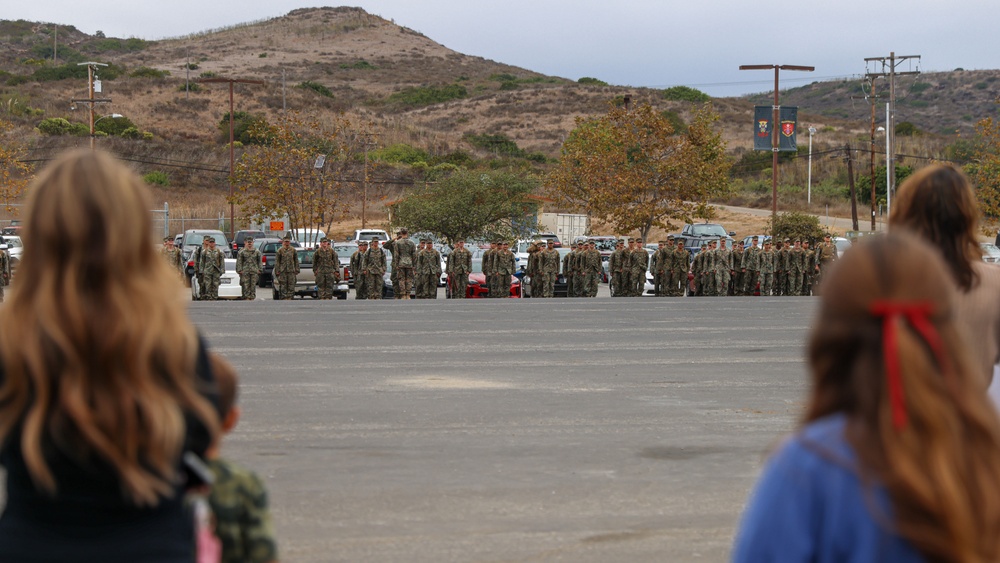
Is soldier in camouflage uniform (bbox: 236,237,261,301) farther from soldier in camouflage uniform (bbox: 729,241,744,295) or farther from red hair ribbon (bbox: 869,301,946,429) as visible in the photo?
red hair ribbon (bbox: 869,301,946,429)

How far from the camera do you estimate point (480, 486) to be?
26.9 ft

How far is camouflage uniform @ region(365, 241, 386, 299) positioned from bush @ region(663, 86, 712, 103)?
4214 inches

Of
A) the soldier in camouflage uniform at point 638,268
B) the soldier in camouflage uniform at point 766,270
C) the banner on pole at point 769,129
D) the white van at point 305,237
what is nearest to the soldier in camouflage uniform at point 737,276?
the soldier in camouflage uniform at point 766,270

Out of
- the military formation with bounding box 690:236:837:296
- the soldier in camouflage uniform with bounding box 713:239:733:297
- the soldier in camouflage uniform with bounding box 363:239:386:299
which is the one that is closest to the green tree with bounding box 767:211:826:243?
the military formation with bounding box 690:236:837:296

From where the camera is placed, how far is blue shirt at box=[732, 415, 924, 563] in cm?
227

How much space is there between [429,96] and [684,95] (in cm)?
2984

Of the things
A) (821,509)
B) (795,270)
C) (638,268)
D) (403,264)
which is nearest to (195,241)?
(403,264)

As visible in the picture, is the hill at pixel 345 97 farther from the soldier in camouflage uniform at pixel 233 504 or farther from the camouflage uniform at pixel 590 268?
the soldier in camouflage uniform at pixel 233 504

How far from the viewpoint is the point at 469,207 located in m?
53.6

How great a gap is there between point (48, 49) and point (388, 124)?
79641mm

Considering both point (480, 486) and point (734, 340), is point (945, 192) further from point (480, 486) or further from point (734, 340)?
point (734, 340)

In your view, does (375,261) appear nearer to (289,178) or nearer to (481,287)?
(481,287)

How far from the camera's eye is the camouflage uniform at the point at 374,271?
32.4 metres

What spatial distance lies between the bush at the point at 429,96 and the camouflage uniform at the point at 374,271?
112m
